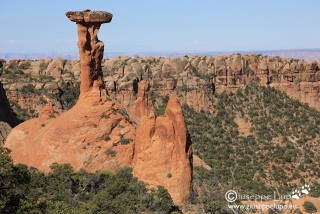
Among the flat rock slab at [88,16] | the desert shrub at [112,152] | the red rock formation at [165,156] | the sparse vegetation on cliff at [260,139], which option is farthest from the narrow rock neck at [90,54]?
the sparse vegetation on cliff at [260,139]

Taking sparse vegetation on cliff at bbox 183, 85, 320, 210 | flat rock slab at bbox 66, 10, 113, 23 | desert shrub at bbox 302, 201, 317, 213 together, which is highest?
flat rock slab at bbox 66, 10, 113, 23

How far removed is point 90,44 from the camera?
35.1 metres

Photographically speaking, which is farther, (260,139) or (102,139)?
(260,139)

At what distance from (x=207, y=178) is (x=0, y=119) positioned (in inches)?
810

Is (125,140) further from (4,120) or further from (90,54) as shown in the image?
(4,120)

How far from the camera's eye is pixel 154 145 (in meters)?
32.0

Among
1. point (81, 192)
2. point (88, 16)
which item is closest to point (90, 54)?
point (88, 16)

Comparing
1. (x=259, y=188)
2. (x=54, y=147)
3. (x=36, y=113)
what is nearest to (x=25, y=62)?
(x=36, y=113)

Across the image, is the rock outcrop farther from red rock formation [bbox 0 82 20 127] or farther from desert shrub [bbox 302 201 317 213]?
desert shrub [bbox 302 201 317 213]

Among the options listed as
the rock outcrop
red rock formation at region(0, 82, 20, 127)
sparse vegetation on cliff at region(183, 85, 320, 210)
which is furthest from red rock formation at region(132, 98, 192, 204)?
sparse vegetation on cliff at region(183, 85, 320, 210)

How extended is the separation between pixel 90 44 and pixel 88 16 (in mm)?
2160

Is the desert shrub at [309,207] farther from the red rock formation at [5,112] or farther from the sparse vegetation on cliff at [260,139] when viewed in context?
the red rock formation at [5,112]

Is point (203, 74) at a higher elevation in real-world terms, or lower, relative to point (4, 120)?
higher

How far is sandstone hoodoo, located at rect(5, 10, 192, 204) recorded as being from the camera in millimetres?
→ 31531
